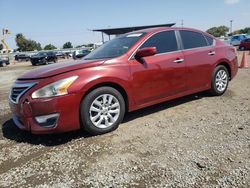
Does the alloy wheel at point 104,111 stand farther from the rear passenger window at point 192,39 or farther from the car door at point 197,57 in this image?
the rear passenger window at point 192,39

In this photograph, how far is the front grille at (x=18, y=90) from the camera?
4.18 metres

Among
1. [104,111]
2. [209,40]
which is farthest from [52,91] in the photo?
[209,40]

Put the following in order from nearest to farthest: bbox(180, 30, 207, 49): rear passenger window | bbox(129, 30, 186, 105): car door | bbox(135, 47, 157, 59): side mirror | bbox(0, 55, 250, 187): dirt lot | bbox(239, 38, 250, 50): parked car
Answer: bbox(0, 55, 250, 187): dirt lot < bbox(135, 47, 157, 59): side mirror < bbox(129, 30, 186, 105): car door < bbox(180, 30, 207, 49): rear passenger window < bbox(239, 38, 250, 50): parked car

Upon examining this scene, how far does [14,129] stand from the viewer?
510cm

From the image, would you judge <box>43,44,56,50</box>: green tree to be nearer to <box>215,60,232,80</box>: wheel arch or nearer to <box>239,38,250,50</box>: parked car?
<box>239,38,250,50</box>: parked car

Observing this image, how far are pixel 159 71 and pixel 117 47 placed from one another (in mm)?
902

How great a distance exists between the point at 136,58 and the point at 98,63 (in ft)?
2.35

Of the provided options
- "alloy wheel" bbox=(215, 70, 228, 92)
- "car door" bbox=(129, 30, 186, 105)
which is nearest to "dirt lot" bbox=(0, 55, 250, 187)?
"car door" bbox=(129, 30, 186, 105)

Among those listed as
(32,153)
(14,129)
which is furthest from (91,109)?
(14,129)

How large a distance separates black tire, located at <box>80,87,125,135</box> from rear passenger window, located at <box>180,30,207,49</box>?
1942mm

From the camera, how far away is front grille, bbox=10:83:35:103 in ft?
13.7

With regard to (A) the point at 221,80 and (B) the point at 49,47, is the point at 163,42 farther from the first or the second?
(B) the point at 49,47

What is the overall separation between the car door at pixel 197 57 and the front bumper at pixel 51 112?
8.18 feet

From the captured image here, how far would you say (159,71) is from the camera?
5.00 metres
